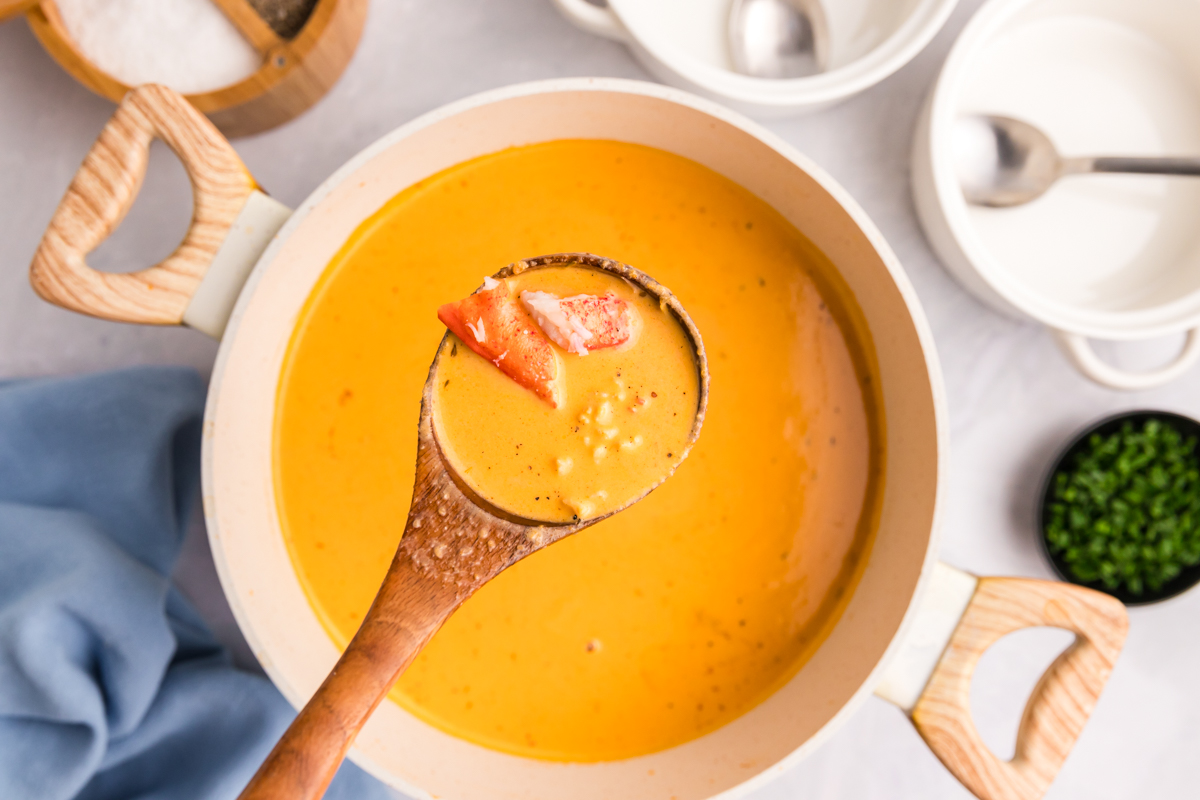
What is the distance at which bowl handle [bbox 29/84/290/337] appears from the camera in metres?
0.87

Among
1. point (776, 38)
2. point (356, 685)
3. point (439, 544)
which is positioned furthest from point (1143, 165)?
point (356, 685)

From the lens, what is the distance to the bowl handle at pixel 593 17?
1.03 meters

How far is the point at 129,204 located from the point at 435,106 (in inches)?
18.5

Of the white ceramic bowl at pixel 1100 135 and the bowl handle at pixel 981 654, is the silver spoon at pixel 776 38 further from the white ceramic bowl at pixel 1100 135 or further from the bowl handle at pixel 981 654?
the bowl handle at pixel 981 654

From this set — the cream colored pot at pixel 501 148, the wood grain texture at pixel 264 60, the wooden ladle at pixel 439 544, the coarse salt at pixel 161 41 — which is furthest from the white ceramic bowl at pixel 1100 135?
the coarse salt at pixel 161 41

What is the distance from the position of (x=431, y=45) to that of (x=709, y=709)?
3.46 ft

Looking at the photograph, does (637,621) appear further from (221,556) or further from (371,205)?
(371,205)

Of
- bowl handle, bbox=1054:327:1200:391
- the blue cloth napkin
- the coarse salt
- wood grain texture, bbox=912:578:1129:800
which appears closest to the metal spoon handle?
bowl handle, bbox=1054:327:1200:391

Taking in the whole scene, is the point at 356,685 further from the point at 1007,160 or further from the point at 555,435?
the point at 1007,160

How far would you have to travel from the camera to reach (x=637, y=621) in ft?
3.56

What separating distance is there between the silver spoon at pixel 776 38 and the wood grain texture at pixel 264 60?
54cm

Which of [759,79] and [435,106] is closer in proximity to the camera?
[759,79]

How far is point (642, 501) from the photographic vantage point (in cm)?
106

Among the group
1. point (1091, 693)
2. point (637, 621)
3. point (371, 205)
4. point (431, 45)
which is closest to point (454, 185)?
point (371, 205)
